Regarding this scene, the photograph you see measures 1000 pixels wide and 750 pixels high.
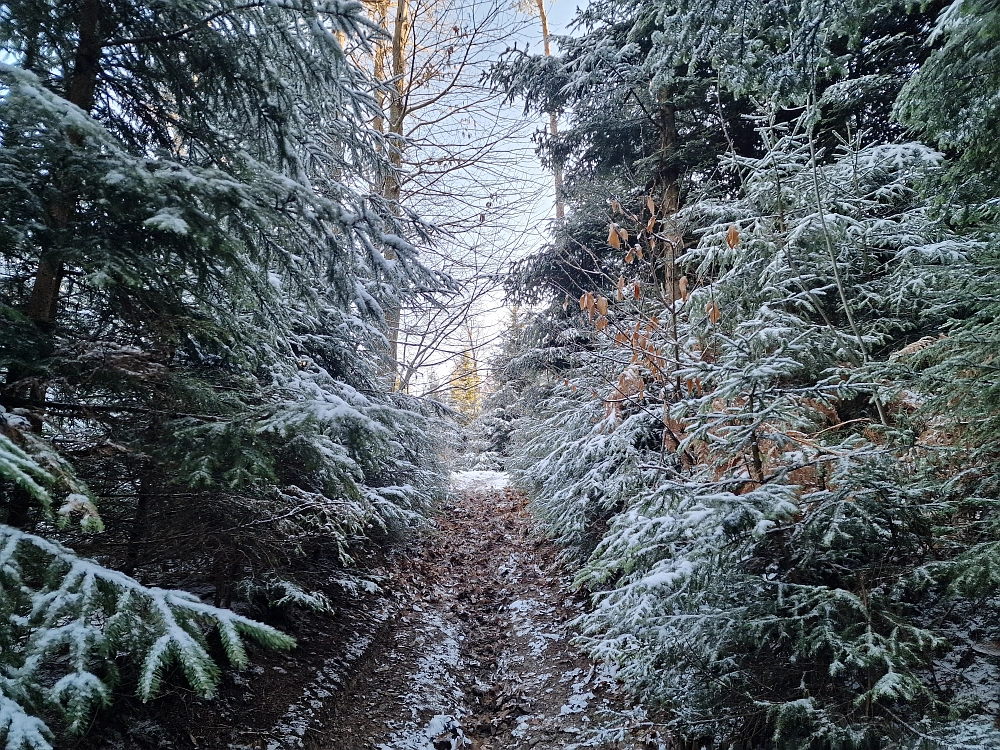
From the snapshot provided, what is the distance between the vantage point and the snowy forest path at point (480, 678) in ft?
13.8

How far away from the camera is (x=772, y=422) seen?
3756 millimetres

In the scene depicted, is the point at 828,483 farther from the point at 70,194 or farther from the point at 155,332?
the point at 70,194

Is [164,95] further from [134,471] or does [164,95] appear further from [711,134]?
[711,134]

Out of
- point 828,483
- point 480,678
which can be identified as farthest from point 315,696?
point 828,483

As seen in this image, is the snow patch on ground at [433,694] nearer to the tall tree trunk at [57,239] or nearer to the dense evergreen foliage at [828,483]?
the dense evergreen foliage at [828,483]

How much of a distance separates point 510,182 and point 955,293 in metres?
9.31

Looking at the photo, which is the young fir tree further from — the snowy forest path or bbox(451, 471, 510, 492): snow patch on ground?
bbox(451, 471, 510, 492): snow patch on ground

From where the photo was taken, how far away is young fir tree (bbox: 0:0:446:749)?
217cm

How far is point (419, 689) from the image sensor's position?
4.95 m

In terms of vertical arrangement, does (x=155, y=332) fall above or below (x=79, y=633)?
above

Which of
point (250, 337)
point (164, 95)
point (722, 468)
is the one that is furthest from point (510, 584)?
point (164, 95)

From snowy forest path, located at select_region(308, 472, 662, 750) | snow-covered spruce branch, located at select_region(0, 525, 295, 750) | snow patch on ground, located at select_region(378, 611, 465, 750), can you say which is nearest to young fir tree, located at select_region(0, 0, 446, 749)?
snow-covered spruce branch, located at select_region(0, 525, 295, 750)

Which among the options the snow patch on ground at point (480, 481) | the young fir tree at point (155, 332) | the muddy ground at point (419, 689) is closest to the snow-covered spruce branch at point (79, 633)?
the young fir tree at point (155, 332)

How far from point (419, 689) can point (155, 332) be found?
4256mm
